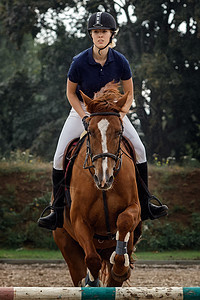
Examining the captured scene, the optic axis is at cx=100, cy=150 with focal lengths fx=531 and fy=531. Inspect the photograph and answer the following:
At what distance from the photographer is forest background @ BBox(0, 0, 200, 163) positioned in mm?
20156

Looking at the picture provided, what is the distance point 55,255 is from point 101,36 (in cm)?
824

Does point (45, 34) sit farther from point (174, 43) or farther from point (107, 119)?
point (107, 119)

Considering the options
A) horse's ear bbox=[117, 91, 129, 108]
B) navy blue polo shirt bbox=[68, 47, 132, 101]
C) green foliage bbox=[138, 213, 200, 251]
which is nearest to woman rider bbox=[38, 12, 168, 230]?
navy blue polo shirt bbox=[68, 47, 132, 101]

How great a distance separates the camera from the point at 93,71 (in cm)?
553

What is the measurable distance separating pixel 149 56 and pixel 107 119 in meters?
16.7

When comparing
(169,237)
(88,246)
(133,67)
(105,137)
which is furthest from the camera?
(133,67)

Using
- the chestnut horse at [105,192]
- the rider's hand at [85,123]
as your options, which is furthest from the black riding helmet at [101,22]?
the rider's hand at [85,123]

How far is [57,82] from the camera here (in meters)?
24.1

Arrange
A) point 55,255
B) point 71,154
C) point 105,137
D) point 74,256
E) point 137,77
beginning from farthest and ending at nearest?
1. point 137,77
2. point 55,255
3. point 74,256
4. point 71,154
5. point 105,137

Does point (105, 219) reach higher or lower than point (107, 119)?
lower

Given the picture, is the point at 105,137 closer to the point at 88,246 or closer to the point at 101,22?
the point at 88,246

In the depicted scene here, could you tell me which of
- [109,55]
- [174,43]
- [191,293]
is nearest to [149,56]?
[174,43]

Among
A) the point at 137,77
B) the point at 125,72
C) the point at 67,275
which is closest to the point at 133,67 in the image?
the point at 137,77

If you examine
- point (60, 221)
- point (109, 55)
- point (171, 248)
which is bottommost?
point (171, 248)
